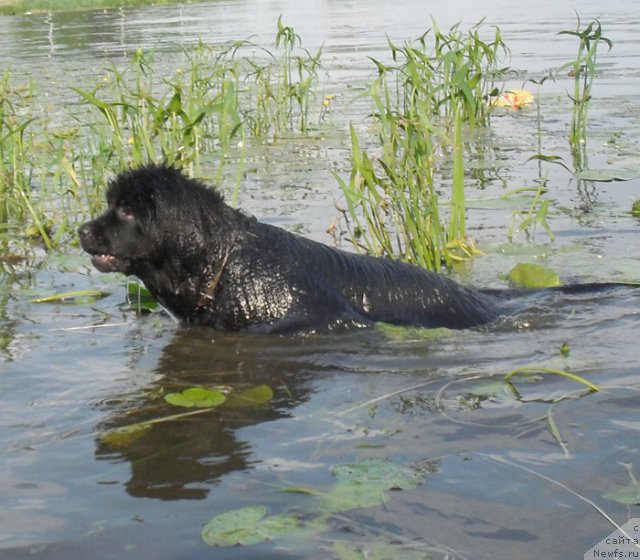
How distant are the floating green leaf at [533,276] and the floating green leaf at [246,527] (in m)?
3.81

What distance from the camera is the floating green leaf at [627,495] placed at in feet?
11.8

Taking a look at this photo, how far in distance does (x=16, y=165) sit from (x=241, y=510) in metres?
5.33

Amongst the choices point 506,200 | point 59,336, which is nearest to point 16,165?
point 59,336

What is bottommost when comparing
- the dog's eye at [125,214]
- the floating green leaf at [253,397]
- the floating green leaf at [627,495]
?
the floating green leaf at [253,397]

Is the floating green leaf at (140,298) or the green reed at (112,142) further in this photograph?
the green reed at (112,142)

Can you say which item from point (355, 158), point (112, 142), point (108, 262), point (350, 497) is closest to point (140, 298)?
point (108, 262)

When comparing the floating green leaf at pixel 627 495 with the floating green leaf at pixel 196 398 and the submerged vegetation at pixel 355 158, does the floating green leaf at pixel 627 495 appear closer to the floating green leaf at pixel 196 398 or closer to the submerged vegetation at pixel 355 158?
the floating green leaf at pixel 196 398

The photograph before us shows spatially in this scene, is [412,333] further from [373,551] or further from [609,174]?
[609,174]

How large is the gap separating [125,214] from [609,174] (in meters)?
5.67

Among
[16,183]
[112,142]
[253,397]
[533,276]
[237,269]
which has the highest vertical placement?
[112,142]

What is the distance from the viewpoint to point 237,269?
19.8 ft

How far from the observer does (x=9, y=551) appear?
3.47 m

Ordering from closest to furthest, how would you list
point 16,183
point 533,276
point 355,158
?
point 355,158, point 533,276, point 16,183

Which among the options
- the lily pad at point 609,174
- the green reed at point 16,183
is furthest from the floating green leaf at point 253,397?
the lily pad at point 609,174
